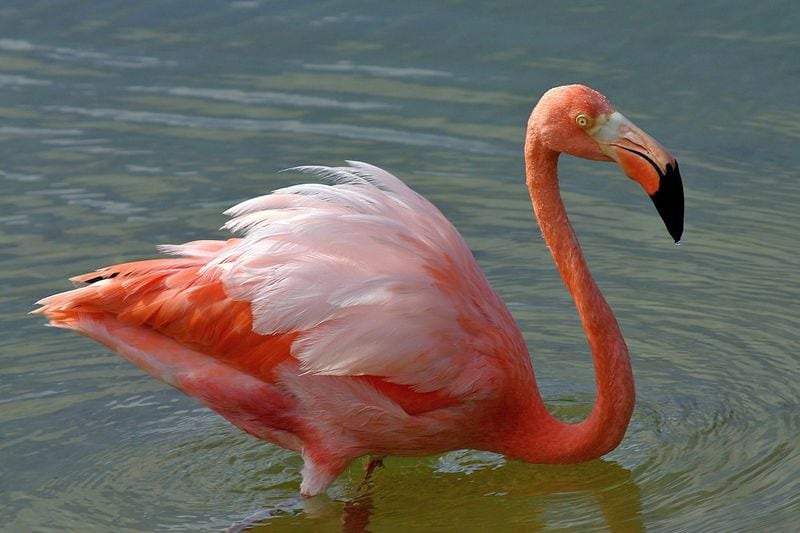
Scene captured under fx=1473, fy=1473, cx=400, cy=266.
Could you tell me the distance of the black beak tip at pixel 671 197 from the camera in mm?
5672

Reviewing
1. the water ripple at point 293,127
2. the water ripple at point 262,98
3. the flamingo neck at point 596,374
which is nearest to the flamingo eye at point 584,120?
the flamingo neck at point 596,374

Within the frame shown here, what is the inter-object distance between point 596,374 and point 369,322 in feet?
3.20

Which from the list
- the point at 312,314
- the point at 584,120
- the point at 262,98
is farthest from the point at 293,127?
the point at 584,120

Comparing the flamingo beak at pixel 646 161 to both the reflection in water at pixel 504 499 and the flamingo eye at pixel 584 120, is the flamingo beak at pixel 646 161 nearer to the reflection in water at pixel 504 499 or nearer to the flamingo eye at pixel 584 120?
the flamingo eye at pixel 584 120

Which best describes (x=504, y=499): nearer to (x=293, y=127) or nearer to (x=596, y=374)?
(x=596, y=374)

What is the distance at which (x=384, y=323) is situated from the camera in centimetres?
575

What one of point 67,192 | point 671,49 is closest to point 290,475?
point 67,192

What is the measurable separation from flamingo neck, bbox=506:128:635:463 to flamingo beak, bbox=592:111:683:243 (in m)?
0.29

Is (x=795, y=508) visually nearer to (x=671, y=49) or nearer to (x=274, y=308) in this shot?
(x=274, y=308)

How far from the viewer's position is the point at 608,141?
5766 mm

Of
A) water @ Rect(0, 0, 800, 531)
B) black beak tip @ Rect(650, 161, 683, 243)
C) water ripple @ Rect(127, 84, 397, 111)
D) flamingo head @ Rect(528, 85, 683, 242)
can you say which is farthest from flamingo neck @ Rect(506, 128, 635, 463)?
water ripple @ Rect(127, 84, 397, 111)

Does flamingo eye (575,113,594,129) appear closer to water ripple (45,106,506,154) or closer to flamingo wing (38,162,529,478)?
flamingo wing (38,162,529,478)

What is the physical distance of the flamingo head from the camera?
5.68m

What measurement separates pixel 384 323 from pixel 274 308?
0.44 m
